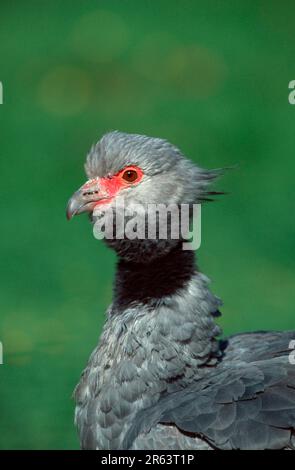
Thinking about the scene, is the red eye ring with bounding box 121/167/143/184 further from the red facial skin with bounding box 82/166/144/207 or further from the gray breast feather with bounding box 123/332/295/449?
the gray breast feather with bounding box 123/332/295/449

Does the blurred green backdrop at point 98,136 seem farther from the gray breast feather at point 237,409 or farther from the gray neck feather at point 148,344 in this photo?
the gray breast feather at point 237,409

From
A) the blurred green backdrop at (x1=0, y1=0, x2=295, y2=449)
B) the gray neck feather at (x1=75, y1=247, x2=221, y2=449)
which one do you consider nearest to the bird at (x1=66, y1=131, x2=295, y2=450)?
the gray neck feather at (x1=75, y1=247, x2=221, y2=449)

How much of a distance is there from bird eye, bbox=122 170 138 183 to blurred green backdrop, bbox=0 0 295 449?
4.67ft

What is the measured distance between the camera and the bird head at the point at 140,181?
291 cm

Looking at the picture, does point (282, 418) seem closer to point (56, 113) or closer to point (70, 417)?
point (70, 417)

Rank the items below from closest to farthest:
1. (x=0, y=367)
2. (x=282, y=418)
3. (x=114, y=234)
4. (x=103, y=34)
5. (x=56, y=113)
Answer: (x=282, y=418) → (x=114, y=234) → (x=0, y=367) → (x=56, y=113) → (x=103, y=34)

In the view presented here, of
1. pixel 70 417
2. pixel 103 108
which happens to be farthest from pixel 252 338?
pixel 103 108

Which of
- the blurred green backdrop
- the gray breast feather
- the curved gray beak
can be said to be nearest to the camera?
the gray breast feather

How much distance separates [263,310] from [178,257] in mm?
2108

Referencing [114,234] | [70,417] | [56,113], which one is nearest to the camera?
[114,234]

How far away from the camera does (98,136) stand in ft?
20.2

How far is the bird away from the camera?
283cm

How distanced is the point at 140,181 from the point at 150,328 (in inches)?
14.8

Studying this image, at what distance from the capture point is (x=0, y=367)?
14.9ft
